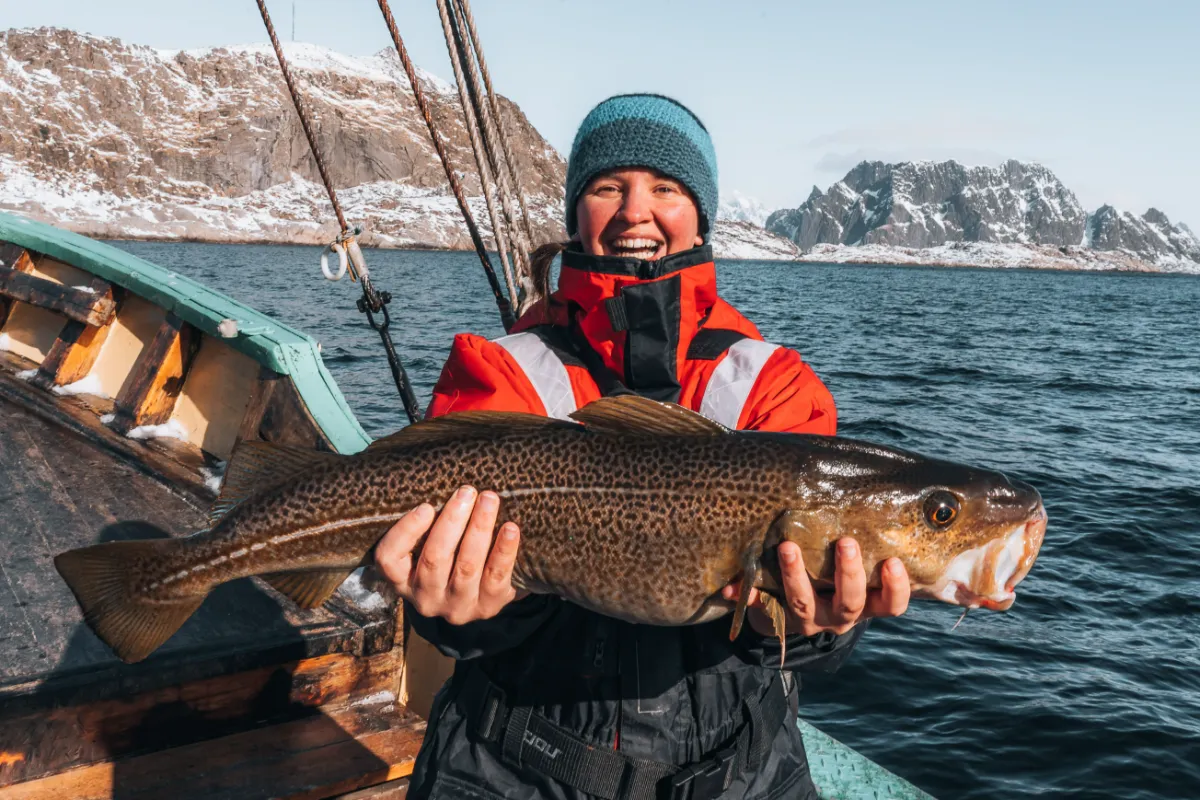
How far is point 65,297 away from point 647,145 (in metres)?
6.64

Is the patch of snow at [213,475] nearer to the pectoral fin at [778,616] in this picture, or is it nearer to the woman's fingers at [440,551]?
the woman's fingers at [440,551]

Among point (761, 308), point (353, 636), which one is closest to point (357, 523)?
point (353, 636)

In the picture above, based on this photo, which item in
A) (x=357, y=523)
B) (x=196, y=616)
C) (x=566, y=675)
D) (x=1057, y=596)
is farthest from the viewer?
(x=1057, y=596)

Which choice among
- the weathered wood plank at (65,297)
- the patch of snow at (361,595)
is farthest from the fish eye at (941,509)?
the weathered wood plank at (65,297)

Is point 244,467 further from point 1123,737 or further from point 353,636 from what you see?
point 1123,737

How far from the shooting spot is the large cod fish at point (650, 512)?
259 centimetres

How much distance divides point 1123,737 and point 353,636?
7428mm

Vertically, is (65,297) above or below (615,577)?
A: above

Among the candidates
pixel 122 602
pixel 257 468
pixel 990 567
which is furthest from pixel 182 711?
pixel 990 567

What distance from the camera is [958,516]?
2.63 meters

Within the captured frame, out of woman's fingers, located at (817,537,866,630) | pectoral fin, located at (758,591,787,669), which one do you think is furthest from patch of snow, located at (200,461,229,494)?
woman's fingers, located at (817,537,866,630)

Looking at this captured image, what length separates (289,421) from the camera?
580 centimetres

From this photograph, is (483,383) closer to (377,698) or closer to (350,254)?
(377,698)

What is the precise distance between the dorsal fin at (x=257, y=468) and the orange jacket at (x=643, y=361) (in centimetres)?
50
